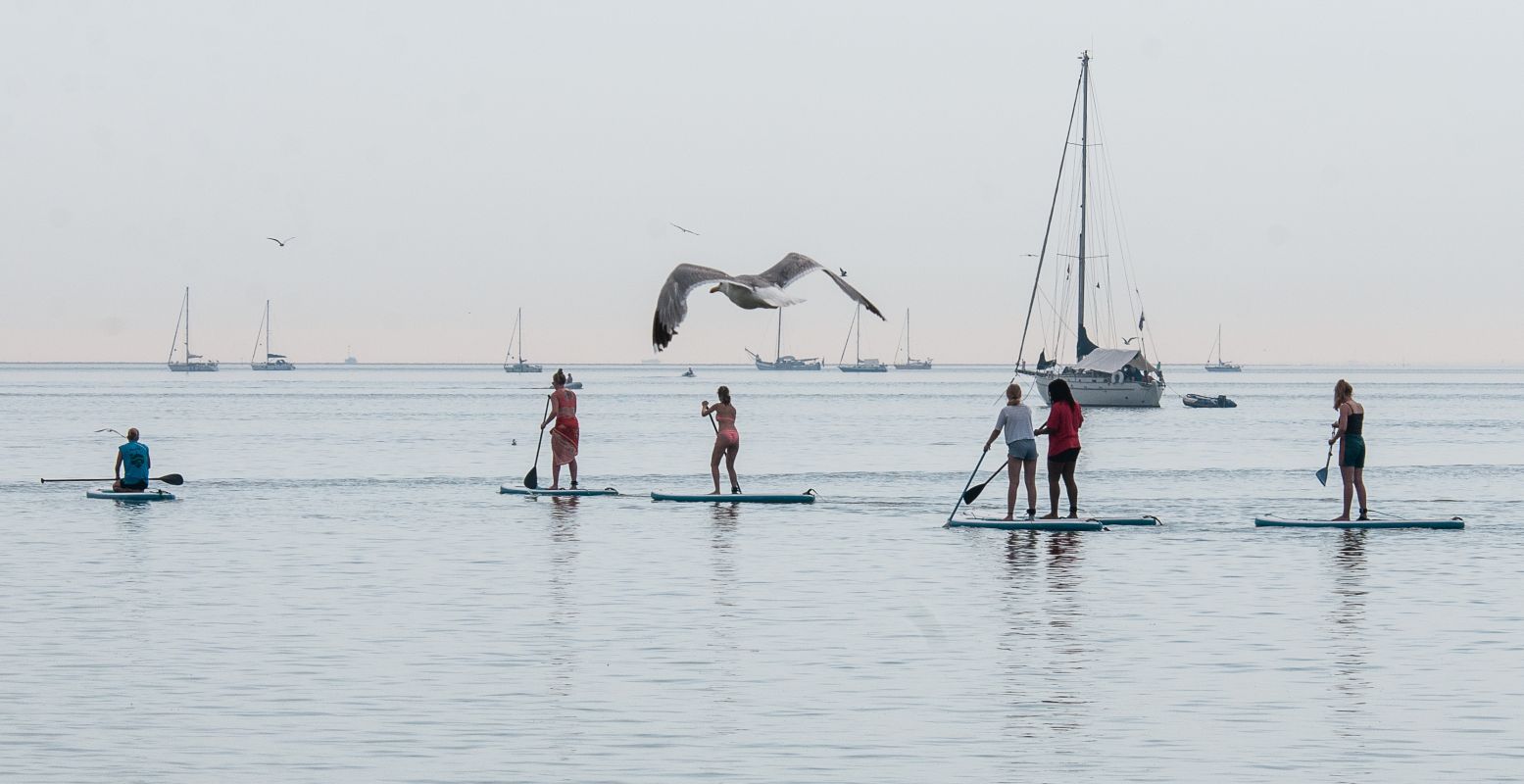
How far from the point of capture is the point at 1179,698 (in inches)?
472

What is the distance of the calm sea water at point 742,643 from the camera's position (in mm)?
10414

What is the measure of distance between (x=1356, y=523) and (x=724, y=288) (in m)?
10.8

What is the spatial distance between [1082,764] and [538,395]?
492ft

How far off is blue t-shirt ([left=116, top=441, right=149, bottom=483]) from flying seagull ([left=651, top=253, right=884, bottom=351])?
1477 centimetres

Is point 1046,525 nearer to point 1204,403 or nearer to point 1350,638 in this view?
point 1350,638

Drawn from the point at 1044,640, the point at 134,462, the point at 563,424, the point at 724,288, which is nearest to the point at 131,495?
the point at 134,462

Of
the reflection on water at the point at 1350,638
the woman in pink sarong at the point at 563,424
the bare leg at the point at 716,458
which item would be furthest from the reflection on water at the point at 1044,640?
the woman in pink sarong at the point at 563,424

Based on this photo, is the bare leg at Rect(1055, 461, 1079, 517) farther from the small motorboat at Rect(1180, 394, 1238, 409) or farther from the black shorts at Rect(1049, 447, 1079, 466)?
the small motorboat at Rect(1180, 394, 1238, 409)

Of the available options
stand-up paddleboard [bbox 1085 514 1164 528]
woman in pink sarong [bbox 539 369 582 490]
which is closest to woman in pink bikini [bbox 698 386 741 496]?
woman in pink sarong [bbox 539 369 582 490]

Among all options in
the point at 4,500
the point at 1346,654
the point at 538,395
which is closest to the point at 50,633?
the point at 1346,654

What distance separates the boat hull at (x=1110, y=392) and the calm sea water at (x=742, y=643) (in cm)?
5655

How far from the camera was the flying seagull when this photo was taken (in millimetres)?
15672

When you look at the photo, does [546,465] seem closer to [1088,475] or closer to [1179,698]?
[1088,475]

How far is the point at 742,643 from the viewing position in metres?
14.4
